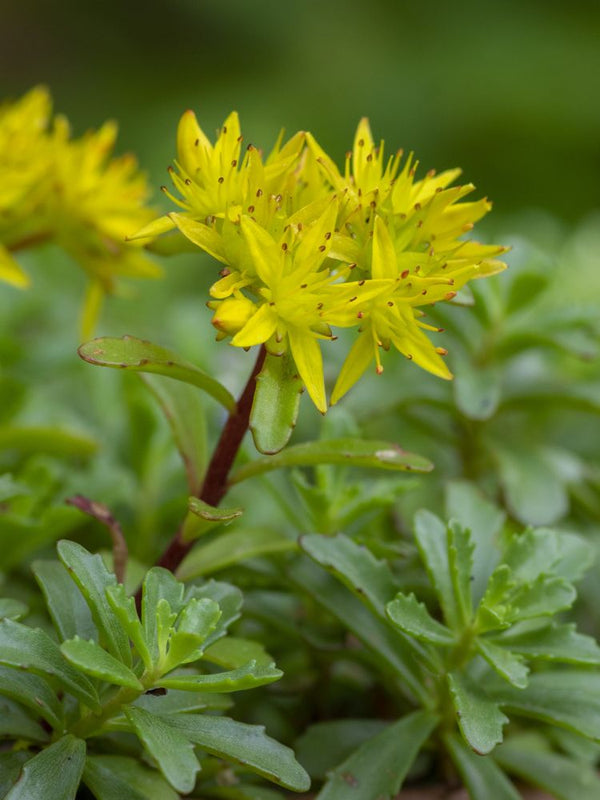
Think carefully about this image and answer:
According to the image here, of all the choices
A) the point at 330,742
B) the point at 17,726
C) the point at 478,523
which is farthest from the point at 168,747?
the point at 478,523

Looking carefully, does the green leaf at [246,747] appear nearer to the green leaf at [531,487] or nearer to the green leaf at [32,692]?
the green leaf at [32,692]

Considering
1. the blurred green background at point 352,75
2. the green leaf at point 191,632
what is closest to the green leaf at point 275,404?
the green leaf at point 191,632

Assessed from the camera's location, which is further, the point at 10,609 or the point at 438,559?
the point at 438,559

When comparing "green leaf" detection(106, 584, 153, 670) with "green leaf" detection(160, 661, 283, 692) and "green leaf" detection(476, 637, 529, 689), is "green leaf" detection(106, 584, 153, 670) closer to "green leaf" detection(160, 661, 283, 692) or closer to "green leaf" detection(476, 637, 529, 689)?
"green leaf" detection(160, 661, 283, 692)

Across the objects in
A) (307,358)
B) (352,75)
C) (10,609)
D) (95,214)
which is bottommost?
(10,609)

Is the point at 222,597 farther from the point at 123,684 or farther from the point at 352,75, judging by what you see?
the point at 352,75

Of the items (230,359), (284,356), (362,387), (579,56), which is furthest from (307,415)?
(579,56)
